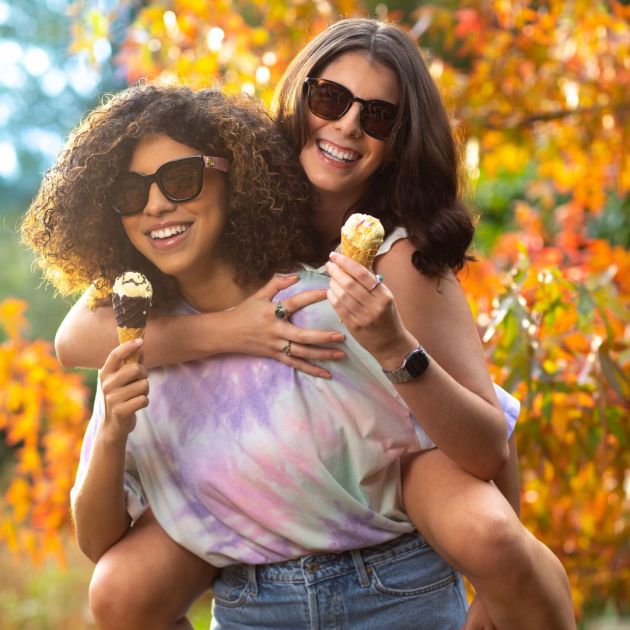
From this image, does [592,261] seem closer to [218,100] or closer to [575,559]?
[575,559]

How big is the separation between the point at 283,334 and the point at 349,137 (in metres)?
0.51

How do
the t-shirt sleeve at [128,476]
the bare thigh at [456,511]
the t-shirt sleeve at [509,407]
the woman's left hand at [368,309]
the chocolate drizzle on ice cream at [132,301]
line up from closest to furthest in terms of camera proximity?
the woman's left hand at [368,309] → the bare thigh at [456,511] → the chocolate drizzle on ice cream at [132,301] → the t-shirt sleeve at [128,476] → the t-shirt sleeve at [509,407]

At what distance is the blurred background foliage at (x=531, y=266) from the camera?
3086 millimetres

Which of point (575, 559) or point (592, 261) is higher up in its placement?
point (592, 261)

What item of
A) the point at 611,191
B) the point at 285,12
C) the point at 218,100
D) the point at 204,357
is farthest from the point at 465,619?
the point at 611,191

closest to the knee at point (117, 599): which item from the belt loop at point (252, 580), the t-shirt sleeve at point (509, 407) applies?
the belt loop at point (252, 580)

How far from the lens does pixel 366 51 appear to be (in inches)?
98.7

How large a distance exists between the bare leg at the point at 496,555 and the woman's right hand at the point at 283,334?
402 millimetres

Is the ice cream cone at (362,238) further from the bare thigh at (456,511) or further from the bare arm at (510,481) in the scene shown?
the bare arm at (510,481)

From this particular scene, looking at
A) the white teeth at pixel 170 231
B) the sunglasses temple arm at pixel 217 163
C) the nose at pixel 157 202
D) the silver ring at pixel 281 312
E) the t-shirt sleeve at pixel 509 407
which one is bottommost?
the t-shirt sleeve at pixel 509 407

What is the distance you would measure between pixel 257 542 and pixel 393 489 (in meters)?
0.35

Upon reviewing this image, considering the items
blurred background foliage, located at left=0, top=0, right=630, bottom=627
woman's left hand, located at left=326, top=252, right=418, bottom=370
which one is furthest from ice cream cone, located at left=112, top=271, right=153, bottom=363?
blurred background foliage, located at left=0, top=0, right=630, bottom=627

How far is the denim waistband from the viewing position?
2.39 metres

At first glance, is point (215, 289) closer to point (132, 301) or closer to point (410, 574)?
point (132, 301)
